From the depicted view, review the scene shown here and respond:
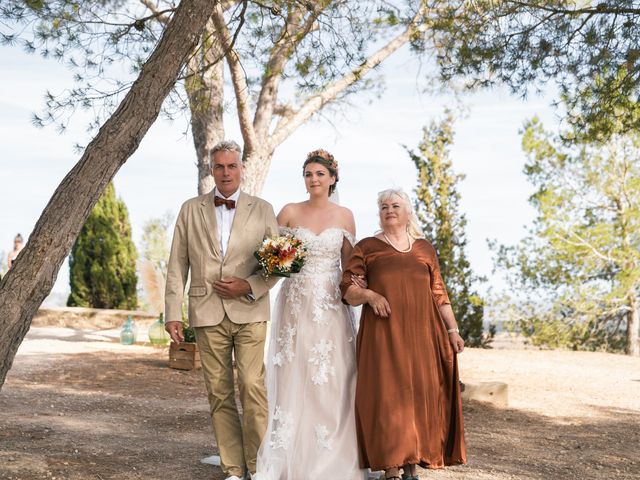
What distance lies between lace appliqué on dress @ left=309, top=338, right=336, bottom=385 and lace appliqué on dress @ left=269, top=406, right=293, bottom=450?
276 mm

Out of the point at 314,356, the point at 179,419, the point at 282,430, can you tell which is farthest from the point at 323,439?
the point at 179,419

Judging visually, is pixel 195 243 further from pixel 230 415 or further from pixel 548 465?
pixel 548 465

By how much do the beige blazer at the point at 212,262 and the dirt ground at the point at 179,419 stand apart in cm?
115

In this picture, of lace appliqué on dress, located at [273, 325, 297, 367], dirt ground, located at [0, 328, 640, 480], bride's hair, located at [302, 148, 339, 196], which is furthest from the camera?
dirt ground, located at [0, 328, 640, 480]

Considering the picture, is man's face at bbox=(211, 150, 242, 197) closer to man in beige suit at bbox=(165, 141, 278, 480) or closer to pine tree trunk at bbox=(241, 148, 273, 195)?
man in beige suit at bbox=(165, 141, 278, 480)

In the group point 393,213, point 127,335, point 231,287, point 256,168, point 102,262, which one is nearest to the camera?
point 231,287

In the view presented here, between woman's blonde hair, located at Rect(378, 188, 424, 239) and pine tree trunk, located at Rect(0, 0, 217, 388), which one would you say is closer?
pine tree trunk, located at Rect(0, 0, 217, 388)

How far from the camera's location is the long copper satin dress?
4.68 metres

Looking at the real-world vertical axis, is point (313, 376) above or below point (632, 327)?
below

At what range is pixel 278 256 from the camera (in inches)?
181

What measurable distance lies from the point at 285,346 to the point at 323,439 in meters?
0.62

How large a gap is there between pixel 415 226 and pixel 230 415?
1607 millimetres

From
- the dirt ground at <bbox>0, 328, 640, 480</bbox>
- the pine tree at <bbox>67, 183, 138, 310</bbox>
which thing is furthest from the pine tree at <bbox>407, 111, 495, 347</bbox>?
the pine tree at <bbox>67, 183, 138, 310</bbox>

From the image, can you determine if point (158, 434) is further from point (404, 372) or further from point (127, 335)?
point (127, 335)
